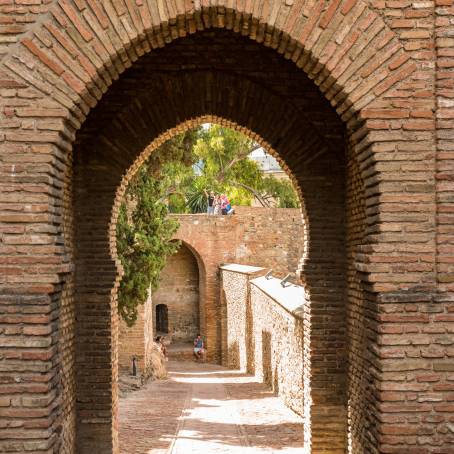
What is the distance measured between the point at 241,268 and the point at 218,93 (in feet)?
47.2

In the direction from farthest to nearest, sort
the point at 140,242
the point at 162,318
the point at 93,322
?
1. the point at 162,318
2. the point at 140,242
3. the point at 93,322

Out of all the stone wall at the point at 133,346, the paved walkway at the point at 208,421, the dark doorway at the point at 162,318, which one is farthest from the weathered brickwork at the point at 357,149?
the dark doorway at the point at 162,318

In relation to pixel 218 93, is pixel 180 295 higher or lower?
lower

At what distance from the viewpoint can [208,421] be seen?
1166cm

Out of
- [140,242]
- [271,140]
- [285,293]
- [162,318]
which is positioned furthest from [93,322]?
[162,318]

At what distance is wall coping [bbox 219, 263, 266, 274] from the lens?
19.0 m

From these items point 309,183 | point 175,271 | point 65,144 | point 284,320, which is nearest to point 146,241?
point 284,320

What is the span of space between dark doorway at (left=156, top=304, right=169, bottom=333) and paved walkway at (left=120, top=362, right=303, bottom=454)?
1201 centimetres

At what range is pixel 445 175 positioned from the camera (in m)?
4.61

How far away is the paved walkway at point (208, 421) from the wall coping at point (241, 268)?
11.3 ft

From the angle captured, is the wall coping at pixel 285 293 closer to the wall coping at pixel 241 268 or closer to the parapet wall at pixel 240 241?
the wall coping at pixel 241 268

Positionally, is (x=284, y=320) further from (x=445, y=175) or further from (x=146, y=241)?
(x=445, y=175)

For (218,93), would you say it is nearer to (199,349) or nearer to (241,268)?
(241,268)

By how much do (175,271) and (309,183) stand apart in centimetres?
2110
